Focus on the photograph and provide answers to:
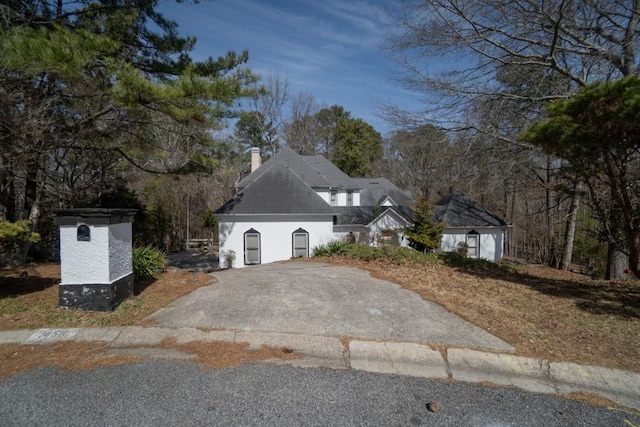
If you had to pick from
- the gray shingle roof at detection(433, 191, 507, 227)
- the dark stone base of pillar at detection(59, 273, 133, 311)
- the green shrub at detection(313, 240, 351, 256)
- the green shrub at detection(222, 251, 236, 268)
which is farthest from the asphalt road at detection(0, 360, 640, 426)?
the gray shingle roof at detection(433, 191, 507, 227)

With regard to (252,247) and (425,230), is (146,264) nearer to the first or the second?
(252,247)

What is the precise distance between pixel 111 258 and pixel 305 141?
33.5 meters

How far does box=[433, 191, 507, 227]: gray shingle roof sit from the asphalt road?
15980mm

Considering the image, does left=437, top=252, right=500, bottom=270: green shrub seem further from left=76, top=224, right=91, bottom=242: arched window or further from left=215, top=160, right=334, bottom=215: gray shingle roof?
left=76, top=224, right=91, bottom=242: arched window

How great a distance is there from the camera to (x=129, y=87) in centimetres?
685

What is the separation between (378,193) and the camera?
86.3 ft

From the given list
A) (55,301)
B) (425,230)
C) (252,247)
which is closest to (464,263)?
(425,230)

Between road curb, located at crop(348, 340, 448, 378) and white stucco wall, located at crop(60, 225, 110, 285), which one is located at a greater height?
white stucco wall, located at crop(60, 225, 110, 285)

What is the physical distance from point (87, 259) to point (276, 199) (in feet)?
35.0

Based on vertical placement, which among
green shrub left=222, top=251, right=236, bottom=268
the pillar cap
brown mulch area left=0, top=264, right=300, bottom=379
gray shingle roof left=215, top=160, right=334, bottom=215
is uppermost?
gray shingle roof left=215, top=160, right=334, bottom=215

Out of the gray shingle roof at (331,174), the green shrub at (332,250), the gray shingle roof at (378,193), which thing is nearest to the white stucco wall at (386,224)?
the gray shingle roof at (378,193)

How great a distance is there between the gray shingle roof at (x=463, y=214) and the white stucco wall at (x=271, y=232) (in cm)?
758

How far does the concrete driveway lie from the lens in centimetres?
493

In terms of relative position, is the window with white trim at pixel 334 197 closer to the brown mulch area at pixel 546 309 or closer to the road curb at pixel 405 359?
the brown mulch area at pixel 546 309
